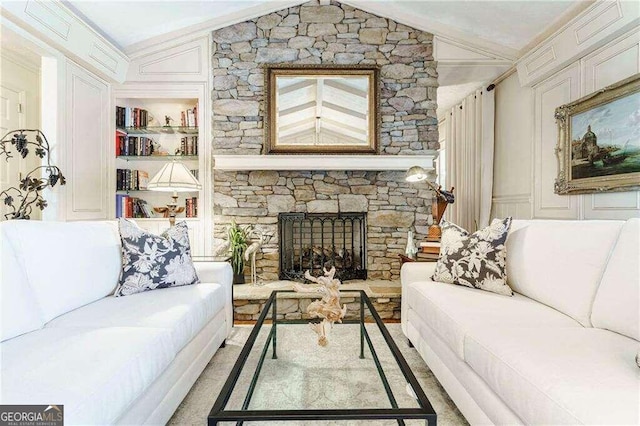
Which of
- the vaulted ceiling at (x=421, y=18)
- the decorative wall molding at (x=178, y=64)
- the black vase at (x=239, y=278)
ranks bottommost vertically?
the black vase at (x=239, y=278)

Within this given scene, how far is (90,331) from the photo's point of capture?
4.35 ft

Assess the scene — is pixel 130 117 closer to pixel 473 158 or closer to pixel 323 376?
pixel 323 376

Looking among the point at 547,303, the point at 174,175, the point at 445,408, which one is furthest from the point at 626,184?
the point at 174,175

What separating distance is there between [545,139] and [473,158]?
115 cm

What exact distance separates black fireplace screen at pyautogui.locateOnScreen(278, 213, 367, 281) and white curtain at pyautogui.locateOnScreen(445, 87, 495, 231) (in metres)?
1.71

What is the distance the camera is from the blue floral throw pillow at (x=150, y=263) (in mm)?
1940

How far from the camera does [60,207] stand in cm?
283

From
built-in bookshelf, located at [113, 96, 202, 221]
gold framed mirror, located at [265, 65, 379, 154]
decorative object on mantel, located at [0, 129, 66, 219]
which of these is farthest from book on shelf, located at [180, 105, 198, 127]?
decorative object on mantel, located at [0, 129, 66, 219]

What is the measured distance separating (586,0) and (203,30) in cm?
351

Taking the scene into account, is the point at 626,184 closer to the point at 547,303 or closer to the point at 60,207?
the point at 547,303

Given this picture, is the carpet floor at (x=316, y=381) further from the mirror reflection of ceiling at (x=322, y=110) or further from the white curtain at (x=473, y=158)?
the white curtain at (x=473, y=158)

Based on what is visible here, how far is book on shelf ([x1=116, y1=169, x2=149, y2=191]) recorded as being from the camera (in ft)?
11.9

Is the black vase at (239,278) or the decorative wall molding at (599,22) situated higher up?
the decorative wall molding at (599,22)

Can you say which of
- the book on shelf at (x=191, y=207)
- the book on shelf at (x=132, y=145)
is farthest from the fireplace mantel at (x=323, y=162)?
the book on shelf at (x=132, y=145)
